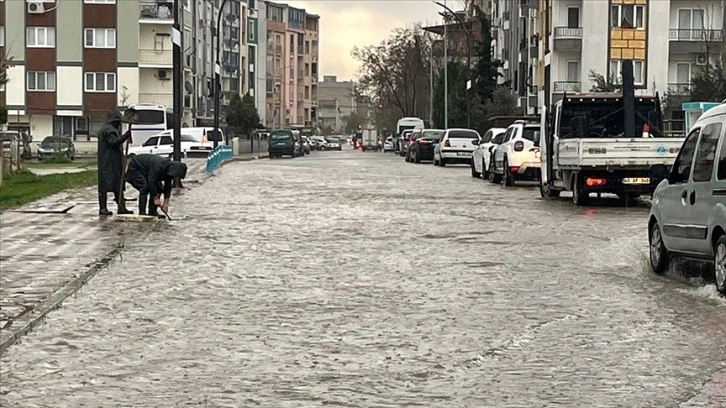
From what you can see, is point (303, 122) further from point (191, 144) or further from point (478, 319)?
point (478, 319)

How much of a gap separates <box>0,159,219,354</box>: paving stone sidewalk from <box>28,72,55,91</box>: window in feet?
207

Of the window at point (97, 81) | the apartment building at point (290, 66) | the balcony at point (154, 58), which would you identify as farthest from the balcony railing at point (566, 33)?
the apartment building at point (290, 66)

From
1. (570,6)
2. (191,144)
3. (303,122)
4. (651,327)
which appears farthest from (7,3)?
(303,122)

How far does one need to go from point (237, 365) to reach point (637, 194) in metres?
18.4

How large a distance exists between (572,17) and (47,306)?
66.1 meters

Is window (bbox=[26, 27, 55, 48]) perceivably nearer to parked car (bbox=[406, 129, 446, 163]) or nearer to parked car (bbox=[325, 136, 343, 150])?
parked car (bbox=[406, 129, 446, 163])

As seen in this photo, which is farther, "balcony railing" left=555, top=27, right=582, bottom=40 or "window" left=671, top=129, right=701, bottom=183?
"balcony railing" left=555, top=27, right=582, bottom=40

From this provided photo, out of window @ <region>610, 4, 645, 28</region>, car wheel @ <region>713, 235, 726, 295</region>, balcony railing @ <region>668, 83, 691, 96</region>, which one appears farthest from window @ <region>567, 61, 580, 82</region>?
car wheel @ <region>713, 235, 726, 295</region>

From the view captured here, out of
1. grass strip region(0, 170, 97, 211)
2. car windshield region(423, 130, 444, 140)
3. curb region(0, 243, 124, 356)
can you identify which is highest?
car windshield region(423, 130, 444, 140)

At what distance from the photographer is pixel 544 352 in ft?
31.9

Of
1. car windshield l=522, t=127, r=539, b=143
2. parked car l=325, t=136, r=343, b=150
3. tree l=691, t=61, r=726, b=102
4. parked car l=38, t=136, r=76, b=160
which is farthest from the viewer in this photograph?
parked car l=325, t=136, r=343, b=150

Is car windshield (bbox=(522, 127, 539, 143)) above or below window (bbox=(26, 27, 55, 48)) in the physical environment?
below

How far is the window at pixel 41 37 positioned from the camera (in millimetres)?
86125

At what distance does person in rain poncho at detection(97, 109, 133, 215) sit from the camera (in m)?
21.4
